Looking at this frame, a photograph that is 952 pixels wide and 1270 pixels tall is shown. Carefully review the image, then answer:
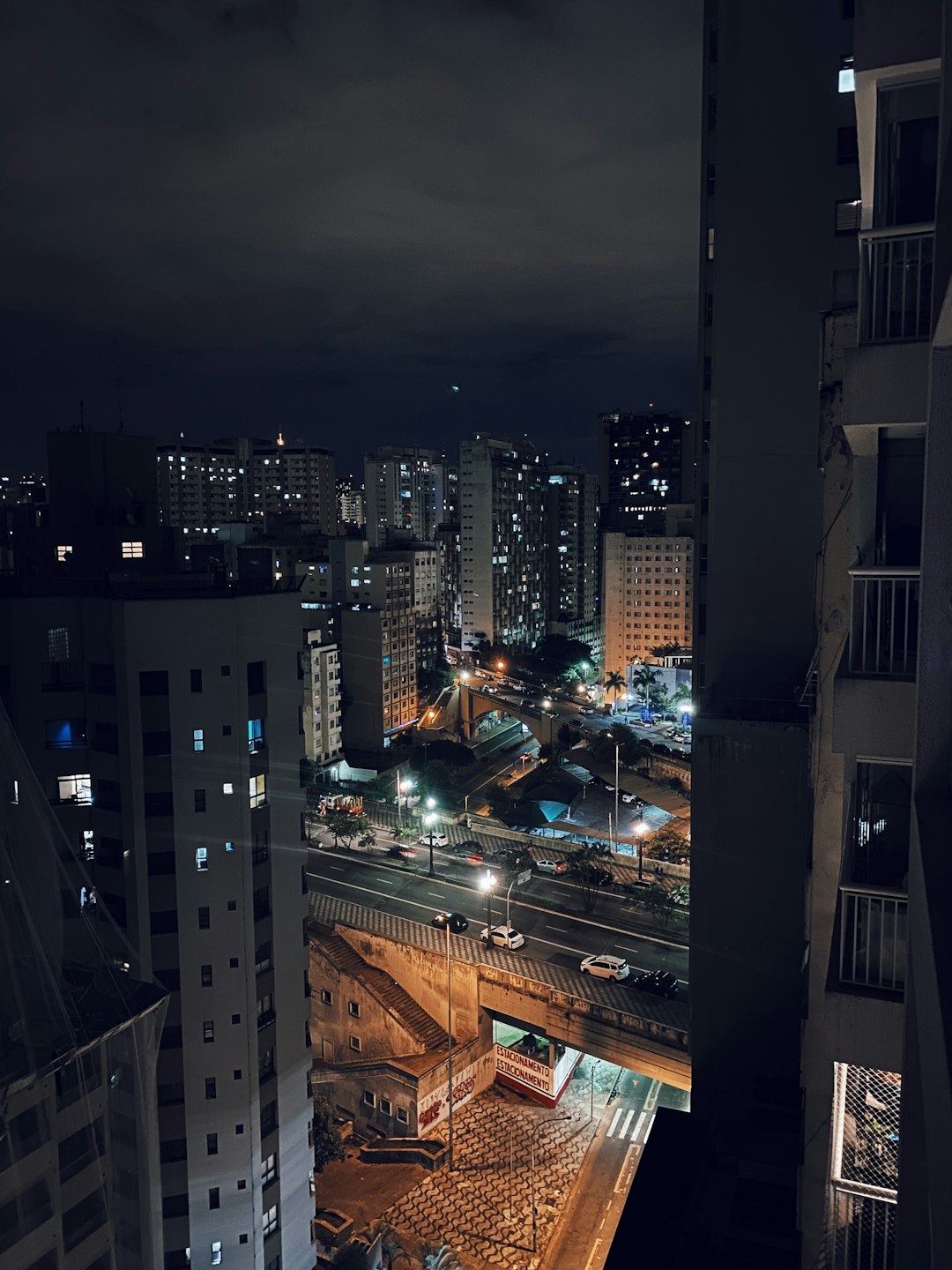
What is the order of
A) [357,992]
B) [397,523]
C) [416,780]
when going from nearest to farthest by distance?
1. [357,992]
2. [416,780]
3. [397,523]

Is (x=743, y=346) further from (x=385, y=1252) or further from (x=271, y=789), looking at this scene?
(x=385, y=1252)

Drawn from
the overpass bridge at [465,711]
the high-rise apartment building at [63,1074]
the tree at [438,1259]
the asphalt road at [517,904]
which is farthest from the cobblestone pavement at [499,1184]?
the overpass bridge at [465,711]

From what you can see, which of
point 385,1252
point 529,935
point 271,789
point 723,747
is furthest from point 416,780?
point 723,747

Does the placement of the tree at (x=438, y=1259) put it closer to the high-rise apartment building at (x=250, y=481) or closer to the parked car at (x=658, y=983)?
the parked car at (x=658, y=983)

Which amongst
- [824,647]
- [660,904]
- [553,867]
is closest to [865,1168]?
[824,647]

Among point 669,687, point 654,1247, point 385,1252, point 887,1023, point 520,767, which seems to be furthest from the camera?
point 669,687

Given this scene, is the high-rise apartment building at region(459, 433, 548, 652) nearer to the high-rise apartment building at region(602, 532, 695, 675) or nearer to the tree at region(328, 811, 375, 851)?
the high-rise apartment building at region(602, 532, 695, 675)

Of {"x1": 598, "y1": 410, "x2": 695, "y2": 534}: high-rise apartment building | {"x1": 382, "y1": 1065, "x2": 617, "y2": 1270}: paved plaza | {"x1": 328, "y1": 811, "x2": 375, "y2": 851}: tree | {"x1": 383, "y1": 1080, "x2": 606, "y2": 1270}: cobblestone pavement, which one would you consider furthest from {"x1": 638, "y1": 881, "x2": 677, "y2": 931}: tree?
{"x1": 598, "y1": 410, "x2": 695, "y2": 534}: high-rise apartment building
